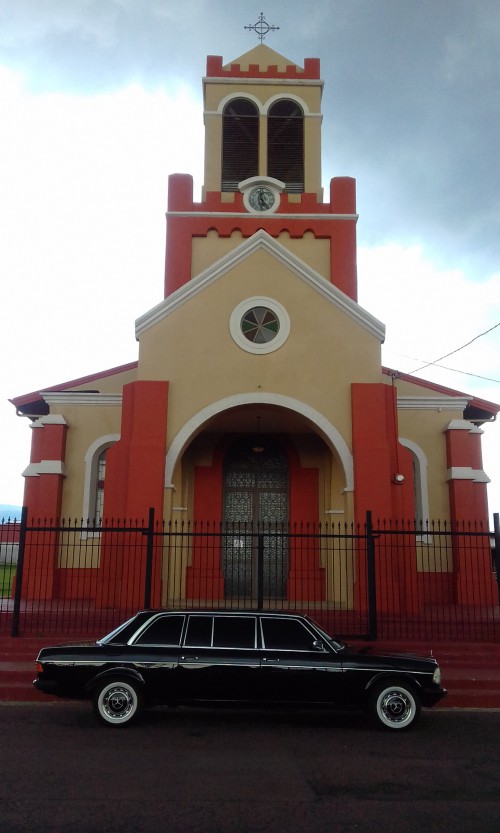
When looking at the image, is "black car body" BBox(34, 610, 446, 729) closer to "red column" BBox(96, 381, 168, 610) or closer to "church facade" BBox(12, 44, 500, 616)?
"red column" BBox(96, 381, 168, 610)

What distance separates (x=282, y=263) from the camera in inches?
585

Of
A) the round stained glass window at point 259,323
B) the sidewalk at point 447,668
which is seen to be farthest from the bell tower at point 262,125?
the sidewalk at point 447,668

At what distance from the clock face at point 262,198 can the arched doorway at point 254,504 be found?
6367 millimetres

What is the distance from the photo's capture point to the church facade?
13.9 m

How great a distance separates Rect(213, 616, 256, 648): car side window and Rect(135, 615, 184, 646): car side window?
1.45 ft

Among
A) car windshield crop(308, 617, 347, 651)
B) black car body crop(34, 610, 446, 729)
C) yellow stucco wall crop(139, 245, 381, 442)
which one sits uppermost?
yellow stucco wall crop(139, 245, 381, 442)

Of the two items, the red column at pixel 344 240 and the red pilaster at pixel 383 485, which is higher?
the red column at pixel 344 240

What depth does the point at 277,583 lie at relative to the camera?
14734 mm

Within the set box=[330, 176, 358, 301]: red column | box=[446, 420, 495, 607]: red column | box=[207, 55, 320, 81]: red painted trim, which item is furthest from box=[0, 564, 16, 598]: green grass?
box=[207, 55, 320, 81]: red painted trim

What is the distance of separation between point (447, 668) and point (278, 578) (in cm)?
582

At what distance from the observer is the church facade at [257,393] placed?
45.6 feet

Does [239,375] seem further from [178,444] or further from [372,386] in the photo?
[372,386]

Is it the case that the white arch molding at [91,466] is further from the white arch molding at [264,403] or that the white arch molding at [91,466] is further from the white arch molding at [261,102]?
the white arch molding at [261,102]

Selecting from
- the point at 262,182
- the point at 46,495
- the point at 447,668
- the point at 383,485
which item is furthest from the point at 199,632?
the point at 262,182
